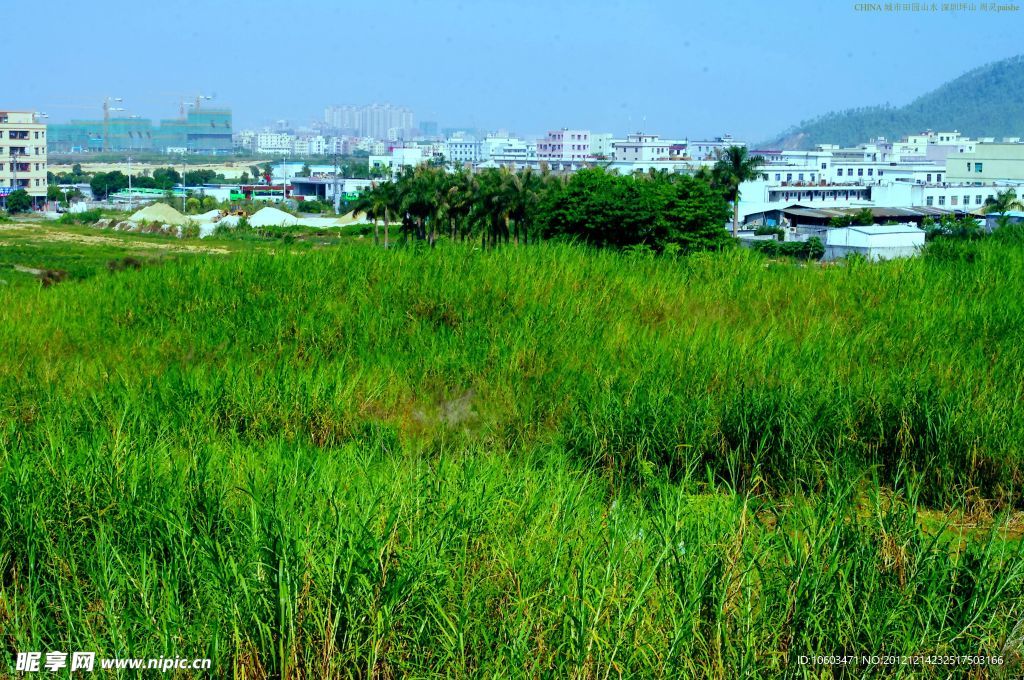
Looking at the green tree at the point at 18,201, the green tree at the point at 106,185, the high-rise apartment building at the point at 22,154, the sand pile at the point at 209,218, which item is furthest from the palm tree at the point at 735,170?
the green tree at the point at 106,185

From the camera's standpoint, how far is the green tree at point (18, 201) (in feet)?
203

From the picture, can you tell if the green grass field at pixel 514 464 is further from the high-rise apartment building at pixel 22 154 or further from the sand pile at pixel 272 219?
the high-rise apartment building at pixel 22 154

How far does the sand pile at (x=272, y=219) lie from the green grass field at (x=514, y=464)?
42.0 m

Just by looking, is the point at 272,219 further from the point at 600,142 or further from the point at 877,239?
the point at 600,142

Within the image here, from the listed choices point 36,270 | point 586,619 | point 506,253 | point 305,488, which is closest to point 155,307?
point 506,253

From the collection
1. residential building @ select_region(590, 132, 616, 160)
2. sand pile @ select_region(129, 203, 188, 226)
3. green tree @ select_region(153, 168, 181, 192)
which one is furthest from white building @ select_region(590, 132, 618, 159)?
sand pile @ select_region(129, 203, 188, 226)

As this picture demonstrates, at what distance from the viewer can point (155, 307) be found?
10312 millimetres

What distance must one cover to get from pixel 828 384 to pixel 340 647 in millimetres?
4301

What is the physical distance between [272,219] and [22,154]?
2683cm

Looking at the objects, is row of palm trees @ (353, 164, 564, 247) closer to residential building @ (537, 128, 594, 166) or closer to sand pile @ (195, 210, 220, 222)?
sand pile @ (195, 210, 220, 222)

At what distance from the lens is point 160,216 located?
53969 mm

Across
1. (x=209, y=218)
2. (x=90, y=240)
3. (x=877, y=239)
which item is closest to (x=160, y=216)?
(x=209, y=218)

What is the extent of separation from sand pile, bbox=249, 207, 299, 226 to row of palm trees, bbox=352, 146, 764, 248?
12482 mm

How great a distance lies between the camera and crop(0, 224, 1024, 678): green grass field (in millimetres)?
3709
